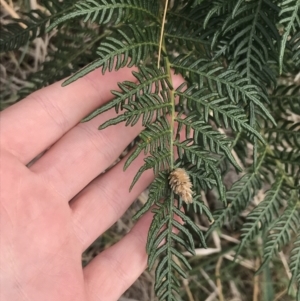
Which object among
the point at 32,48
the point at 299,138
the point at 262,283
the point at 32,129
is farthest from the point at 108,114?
the point at 262,283

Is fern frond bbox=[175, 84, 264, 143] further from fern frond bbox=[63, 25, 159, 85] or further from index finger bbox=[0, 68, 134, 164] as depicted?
index finger bbox=[0, 68, 134, 164]

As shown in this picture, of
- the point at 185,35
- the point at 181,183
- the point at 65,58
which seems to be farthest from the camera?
the point at 65,58

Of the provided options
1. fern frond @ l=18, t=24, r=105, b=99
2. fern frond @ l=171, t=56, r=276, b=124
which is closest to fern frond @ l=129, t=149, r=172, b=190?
fern frond @ l=171, t=56, r=276, b=124

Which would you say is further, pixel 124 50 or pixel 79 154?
pixel 79 154

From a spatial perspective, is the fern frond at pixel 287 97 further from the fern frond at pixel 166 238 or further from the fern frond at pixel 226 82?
the fern frond at pixel 166 238

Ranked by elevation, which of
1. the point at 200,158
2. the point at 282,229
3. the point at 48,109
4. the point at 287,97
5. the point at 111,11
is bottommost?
the point at 282,229

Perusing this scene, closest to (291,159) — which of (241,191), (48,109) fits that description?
(241,191)

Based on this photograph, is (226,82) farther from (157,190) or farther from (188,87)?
(157,190)
